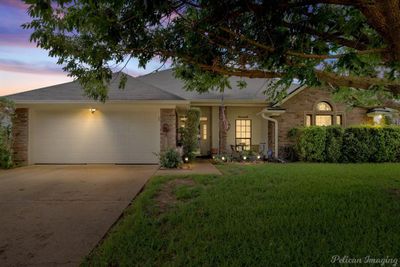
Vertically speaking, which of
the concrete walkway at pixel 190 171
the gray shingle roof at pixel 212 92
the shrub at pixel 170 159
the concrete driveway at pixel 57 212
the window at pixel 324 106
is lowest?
the concrete driveway at pixel 57 212

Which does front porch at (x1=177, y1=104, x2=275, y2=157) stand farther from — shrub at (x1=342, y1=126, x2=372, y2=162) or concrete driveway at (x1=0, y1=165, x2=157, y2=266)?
concrete driveway at (x1=0, y1=165, x2=157, y2=266)

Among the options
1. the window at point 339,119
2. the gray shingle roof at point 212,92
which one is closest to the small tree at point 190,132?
the gray shingle roof at point 212,92

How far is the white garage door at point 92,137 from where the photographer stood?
12.2 meters

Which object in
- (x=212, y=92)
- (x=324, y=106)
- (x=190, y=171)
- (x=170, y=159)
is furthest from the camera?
(x=212, y=92)

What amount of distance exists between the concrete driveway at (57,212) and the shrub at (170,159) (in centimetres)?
169

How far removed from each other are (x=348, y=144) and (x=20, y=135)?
605 inches

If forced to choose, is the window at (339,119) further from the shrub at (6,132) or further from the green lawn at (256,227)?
the shrub at (6,132)

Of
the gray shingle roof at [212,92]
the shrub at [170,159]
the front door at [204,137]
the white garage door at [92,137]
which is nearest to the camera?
the shrub at [170,159]

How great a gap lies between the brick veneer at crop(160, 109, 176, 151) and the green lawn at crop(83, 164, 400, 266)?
4.82 meters

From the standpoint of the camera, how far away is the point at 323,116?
48.3 feet

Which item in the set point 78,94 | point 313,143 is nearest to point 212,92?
point 313,143

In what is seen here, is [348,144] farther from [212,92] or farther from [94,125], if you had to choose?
[94,125]

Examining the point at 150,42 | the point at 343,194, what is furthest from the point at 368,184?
the point at 150,42

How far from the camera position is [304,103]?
1435 centimetres
